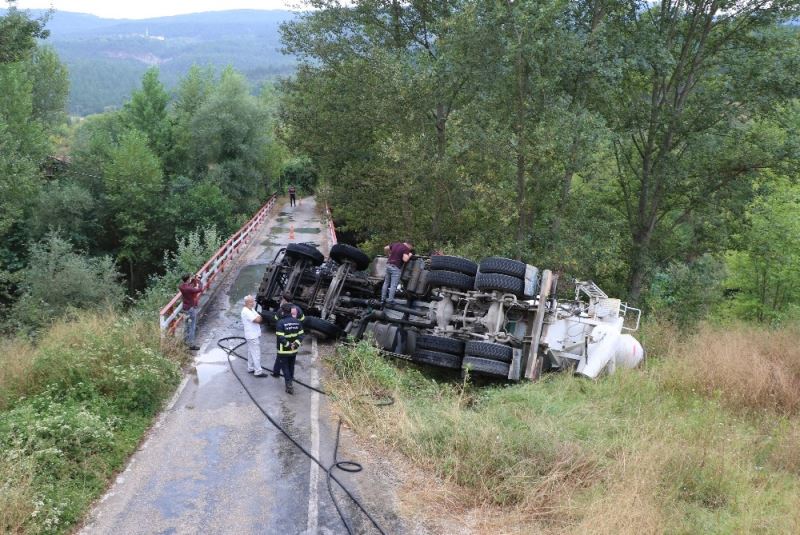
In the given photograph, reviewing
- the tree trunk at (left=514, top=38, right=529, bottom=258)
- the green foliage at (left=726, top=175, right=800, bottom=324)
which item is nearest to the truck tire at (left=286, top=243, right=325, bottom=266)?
the tree trunk at (left=514, top=38, right=529, bottom=258)

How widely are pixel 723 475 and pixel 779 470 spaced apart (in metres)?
1.10

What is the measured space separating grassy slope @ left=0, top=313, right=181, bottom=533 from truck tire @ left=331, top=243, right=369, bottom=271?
395 centimetres

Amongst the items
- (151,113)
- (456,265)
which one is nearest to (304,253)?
(456,265)

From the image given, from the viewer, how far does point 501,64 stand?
15.3 meters

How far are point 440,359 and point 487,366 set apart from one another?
849 millimetres

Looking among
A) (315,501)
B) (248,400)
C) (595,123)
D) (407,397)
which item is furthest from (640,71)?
(315,501)

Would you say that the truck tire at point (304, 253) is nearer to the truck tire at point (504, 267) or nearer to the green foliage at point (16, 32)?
the truck tire at point (504, 267)

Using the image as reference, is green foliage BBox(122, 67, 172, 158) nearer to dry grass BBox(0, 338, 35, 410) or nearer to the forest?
the forest

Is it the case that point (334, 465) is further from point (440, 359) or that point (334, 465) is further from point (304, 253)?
point (304, 253)

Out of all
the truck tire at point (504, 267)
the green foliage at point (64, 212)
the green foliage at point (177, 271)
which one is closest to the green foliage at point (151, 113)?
the green foliage at point (64, 212)

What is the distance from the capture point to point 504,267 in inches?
414

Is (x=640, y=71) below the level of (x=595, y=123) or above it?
above

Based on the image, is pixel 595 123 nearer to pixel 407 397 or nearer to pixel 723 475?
pixel 407 397

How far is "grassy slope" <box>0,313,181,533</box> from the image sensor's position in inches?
229
